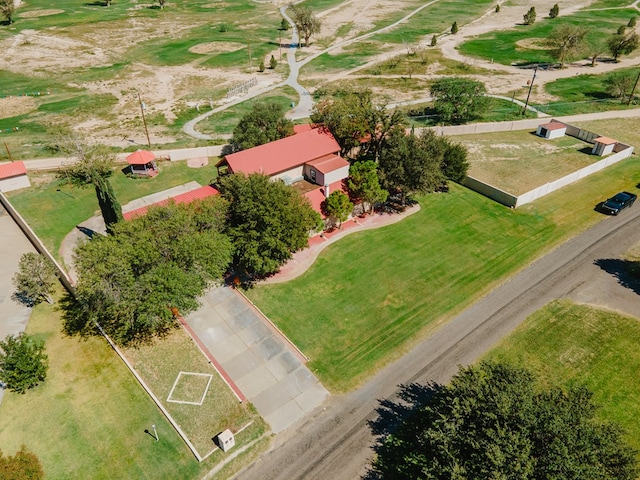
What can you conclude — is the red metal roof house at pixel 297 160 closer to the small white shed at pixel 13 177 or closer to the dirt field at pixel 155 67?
the dirt field at pixel 155 67

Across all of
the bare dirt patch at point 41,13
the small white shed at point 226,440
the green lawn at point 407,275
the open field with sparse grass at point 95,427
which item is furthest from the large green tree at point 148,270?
the bare dirt patch at point 41,13

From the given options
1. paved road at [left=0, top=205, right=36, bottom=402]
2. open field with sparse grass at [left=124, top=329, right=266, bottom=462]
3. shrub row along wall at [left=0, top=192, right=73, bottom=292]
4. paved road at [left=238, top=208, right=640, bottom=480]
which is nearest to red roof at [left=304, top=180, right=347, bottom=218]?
paved road at [left=238, top=208, right=640, bottom=480]

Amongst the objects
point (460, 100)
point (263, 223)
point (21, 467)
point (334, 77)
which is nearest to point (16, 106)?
point (334, 77)

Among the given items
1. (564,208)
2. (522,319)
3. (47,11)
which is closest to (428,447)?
(522,319)

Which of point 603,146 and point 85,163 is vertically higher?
point 603,146

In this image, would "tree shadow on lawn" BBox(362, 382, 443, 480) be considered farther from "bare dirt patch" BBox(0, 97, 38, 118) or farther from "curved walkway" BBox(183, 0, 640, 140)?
"bare dirt patch" BBox(0, 97, 38, 118)

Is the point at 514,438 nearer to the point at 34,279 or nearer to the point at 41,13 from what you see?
the point at 34,279

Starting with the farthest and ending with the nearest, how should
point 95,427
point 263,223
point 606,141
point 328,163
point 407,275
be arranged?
point 606,141 < point 328,163 < point 407,275 < point 263,223 < point 95,427

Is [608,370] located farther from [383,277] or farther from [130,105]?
[130,105]
